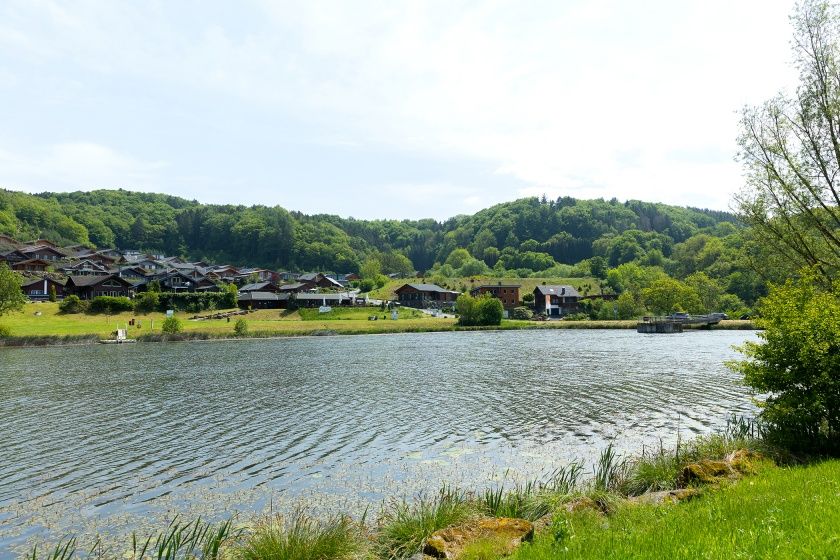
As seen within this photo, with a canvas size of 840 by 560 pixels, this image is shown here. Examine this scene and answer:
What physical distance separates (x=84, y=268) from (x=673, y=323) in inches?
5766

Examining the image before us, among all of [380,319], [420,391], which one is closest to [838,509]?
[420,391]

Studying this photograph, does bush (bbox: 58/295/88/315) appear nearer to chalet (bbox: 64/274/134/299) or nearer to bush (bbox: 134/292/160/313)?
bush (bbox: 134/292/160/313)

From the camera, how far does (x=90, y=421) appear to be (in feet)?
84.9

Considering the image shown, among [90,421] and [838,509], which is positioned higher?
[838,509]

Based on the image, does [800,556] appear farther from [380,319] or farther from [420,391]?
[380,319]

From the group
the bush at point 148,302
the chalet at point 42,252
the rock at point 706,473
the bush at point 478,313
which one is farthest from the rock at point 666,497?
the chalet at point 42,252

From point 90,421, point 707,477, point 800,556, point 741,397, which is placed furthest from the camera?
point 741,397

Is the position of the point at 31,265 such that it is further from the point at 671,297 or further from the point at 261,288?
the point at 671,297

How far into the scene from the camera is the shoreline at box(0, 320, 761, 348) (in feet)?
255

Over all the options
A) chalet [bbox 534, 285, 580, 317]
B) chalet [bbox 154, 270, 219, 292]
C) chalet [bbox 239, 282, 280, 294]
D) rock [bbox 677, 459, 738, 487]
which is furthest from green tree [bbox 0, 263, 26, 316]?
chalet [bbox 534, 285, 580, 317]

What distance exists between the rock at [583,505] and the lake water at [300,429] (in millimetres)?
4491

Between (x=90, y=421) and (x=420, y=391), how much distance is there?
59.9ft

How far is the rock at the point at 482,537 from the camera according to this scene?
9180 millimetres

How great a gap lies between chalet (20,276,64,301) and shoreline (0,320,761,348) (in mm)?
42410
